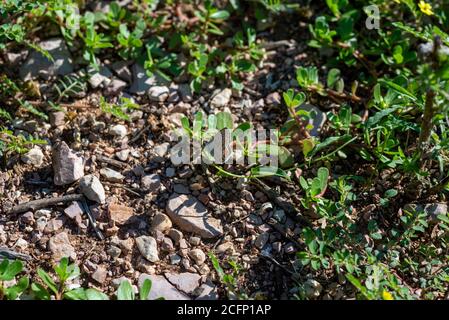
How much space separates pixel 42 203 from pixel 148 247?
61cm

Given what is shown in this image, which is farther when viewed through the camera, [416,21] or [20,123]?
[416,21]

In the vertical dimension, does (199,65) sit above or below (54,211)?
above

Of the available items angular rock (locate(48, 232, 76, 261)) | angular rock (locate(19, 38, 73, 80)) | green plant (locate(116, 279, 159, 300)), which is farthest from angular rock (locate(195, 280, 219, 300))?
angular rock (locate(19, 38, 73, 80))

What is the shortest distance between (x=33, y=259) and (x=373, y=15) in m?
2.46

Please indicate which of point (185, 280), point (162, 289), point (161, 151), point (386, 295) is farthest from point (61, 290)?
point (386, 295)

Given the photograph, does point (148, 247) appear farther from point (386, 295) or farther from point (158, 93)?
point (386, 295)

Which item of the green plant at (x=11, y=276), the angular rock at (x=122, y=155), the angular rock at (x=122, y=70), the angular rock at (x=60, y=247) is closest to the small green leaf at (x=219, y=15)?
the angular rock at (x=122, y=70)

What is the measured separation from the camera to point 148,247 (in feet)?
10.4

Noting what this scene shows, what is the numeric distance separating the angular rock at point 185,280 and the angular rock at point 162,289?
22 millimetres

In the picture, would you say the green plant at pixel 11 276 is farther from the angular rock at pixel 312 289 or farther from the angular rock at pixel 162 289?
the angular rock at pixel 312 289

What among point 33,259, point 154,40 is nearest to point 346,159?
point 154,40

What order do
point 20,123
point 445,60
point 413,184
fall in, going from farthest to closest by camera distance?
point 20,123, point 413,184, point 445,60

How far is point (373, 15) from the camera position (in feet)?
12.8
